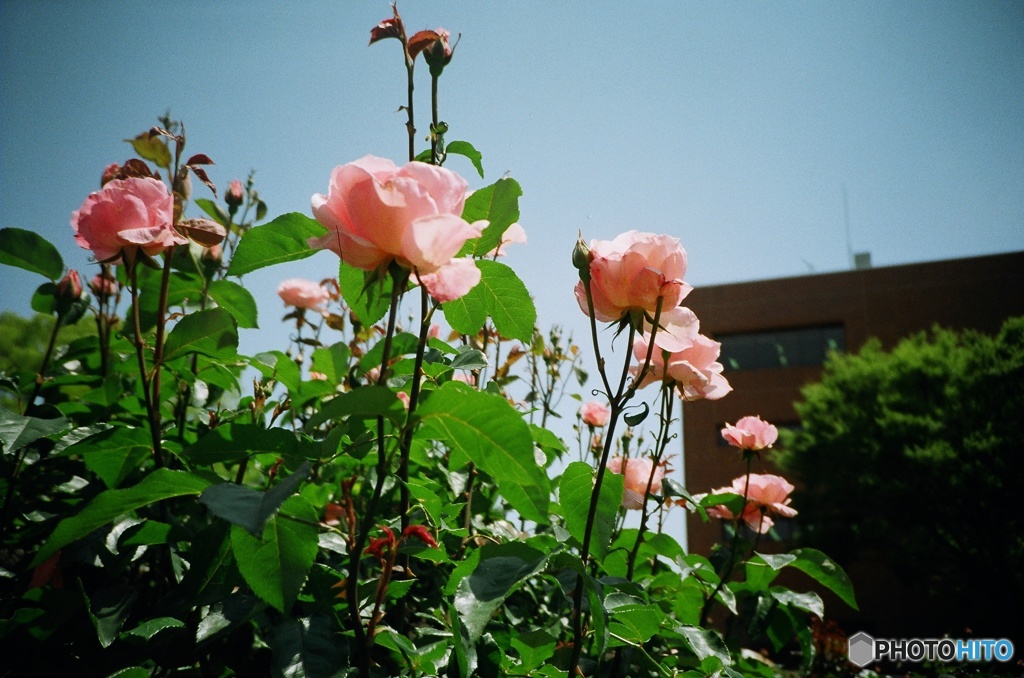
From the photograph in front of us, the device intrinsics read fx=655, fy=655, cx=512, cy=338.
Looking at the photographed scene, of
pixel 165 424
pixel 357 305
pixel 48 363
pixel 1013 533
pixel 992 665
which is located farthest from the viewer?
pixel 1013 533

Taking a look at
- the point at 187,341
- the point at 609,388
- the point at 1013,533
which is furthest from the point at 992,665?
the point at 1013,533

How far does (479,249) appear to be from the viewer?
2.86 ft

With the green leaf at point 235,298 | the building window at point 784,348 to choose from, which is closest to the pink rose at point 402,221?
the green leaf at point 235,298

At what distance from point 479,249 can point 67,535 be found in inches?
22.2

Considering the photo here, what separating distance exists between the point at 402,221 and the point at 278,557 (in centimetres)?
38

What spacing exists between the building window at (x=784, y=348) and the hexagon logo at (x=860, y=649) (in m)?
16.3

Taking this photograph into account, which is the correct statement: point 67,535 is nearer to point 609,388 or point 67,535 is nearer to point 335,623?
point 335,623

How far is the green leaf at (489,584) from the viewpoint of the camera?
70 centimetres

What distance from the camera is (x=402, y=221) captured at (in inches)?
27.0

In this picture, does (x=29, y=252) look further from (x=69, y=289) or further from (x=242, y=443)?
(x=242, y=443)

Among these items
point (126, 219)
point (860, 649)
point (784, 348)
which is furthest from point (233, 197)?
point (784, 348)

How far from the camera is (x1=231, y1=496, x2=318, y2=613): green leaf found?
685mm

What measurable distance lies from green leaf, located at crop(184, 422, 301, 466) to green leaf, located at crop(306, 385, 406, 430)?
0.11 meters

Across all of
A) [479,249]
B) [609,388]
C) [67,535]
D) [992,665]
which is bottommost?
[992,665]
